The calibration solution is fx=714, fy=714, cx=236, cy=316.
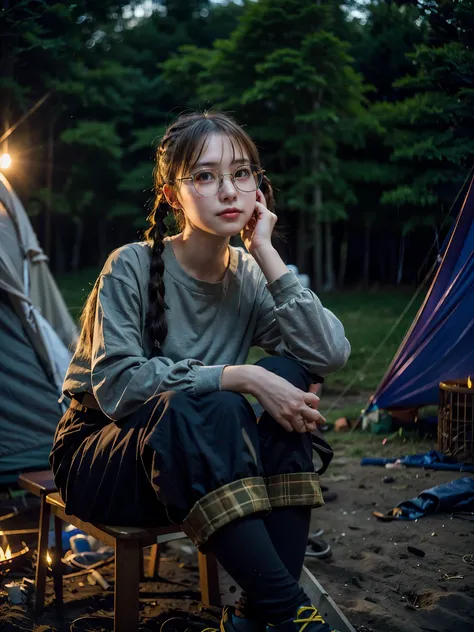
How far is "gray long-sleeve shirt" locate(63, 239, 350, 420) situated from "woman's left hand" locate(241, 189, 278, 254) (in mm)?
107

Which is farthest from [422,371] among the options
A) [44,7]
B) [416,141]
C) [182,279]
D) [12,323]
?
[44,7]

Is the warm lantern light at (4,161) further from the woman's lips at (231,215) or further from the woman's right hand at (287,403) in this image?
A: the woman's right hand at (287,403)

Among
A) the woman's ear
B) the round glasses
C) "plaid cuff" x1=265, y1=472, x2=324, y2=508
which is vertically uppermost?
the round glasses

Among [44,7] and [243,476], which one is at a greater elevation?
[44,7]

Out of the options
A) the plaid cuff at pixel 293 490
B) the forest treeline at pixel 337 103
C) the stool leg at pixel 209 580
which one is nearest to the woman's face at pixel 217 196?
the forest treeline at pixel 337 103

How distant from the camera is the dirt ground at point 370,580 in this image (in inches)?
82.5

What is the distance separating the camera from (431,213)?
3168 mm

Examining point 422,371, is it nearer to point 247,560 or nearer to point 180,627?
point 180,627

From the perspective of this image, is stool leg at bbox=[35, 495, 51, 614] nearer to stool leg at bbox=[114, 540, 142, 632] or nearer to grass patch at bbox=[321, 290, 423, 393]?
stool leg at bbox=[114, 540, 142, 632]

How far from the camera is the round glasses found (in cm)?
202

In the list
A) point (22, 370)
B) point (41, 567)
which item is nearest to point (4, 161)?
point (22, 370)

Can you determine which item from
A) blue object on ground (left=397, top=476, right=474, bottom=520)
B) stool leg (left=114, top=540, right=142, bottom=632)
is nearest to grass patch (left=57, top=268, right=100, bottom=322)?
stool leg (left=114, top=540, right=142, bottom=632)

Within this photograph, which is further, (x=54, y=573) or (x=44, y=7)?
(x=44, y=7)

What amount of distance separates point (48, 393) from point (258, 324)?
6.05 ft
